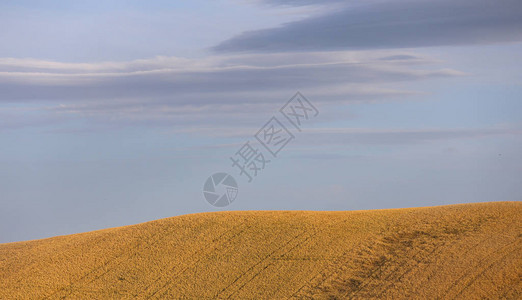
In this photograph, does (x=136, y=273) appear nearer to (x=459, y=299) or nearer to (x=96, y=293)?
(x=96, y=293)

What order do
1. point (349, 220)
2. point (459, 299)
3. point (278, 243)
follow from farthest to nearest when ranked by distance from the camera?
1. point (349, 220)
2. point (278, 243)
3. point (459, 299)

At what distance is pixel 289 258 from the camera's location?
16.2 m

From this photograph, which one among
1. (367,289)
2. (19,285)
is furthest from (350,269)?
(19,285)

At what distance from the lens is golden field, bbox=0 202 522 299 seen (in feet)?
48.2

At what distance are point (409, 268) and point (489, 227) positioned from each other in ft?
12.0

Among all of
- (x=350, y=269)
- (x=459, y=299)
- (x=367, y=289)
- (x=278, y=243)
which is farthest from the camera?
(x=278, y=243)

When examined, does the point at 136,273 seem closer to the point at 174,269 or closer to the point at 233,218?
the point at 174,269

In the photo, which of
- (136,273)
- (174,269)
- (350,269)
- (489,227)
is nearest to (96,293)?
(136,273)

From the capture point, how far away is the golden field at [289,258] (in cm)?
1470

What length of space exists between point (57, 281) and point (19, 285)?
1164 mm

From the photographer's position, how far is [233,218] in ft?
61.2

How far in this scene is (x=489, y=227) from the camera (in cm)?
1706

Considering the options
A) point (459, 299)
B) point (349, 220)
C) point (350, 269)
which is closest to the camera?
point (459, 299)

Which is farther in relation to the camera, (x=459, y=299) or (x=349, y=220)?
(x=349, y=220)
